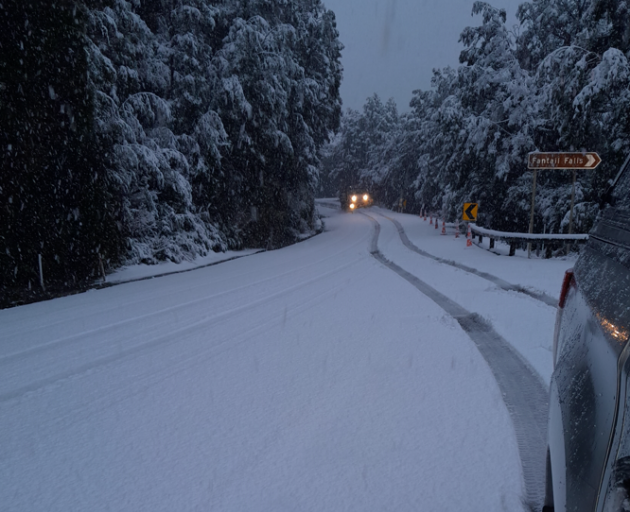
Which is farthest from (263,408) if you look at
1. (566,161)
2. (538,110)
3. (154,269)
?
(538,110)

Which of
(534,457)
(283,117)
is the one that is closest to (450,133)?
(283,117)

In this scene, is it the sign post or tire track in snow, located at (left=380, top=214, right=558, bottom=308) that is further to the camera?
the sign post

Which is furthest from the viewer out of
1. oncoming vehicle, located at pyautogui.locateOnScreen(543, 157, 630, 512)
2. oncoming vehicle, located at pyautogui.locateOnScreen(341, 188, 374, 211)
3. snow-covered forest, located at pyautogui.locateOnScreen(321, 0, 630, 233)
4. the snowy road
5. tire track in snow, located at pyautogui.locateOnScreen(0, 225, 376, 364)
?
oncoming vehicle, located at pyautogui.locateOnScreen(341, 188, 374, 211)

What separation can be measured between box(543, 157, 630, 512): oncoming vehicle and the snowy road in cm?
129

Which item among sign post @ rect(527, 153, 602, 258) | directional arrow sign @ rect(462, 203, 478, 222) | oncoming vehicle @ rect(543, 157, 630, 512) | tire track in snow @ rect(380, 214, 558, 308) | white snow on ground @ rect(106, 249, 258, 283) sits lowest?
white snow on ground @ rect(106, 249, 258, 283)

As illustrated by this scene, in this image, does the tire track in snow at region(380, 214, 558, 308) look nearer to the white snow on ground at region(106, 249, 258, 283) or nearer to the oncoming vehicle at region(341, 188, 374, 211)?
the white snow on ground at region(106, 249, 258, 283)

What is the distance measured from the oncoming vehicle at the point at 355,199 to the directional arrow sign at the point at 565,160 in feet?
177

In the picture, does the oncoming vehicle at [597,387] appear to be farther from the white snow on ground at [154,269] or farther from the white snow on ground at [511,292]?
Result: the white snow on ground at [154,269]

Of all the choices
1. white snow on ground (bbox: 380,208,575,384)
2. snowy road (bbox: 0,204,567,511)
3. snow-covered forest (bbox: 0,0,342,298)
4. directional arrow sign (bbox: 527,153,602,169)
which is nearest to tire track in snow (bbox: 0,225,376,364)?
snowy road (bbox: 0,204,567,511)

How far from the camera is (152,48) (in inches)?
725

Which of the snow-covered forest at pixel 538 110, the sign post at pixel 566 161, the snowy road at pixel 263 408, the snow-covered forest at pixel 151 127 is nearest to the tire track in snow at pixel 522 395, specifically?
the snowy road at pixel 263 408

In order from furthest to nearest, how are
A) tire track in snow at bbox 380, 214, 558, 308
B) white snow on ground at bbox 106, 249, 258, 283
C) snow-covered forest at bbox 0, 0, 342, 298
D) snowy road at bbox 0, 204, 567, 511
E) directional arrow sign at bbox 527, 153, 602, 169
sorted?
white snow on ground at bbox 106, 249, 258, 283 → directional arrow sign at bbox 527, 153, 602, 169 → snow-covered forest at bbox 0, 0, 342, 298 → tire track in snow at bbox 380, 214, 558, 308 → snowy road at bbox 0, 204, 567, 511

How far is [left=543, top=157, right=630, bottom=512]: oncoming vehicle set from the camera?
1.08 meters

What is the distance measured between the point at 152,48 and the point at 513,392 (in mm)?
19393
